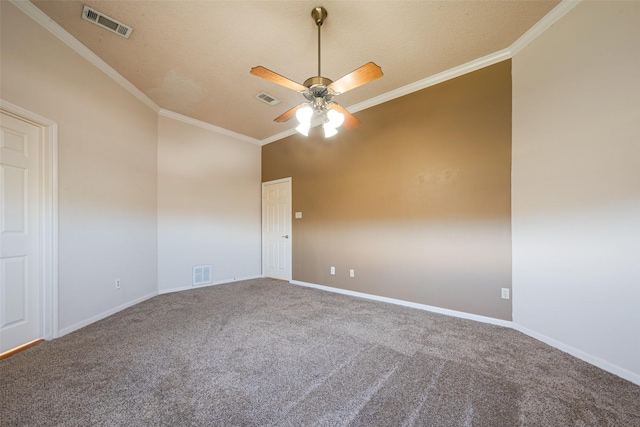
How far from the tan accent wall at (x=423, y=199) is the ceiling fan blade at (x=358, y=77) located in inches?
65.7

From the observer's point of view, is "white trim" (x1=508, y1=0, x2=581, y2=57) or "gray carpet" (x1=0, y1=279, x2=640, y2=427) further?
"white trim" (x1=508, y1=0, x2=581, y2=57)

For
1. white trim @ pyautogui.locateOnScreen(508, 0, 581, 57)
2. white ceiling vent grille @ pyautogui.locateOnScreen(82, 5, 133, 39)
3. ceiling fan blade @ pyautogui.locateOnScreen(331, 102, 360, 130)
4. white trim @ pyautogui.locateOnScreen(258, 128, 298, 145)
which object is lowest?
ceiling fan blade @ pyautogui.locateOnScreen(331, 102, 360, 130)

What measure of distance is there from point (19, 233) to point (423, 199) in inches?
163

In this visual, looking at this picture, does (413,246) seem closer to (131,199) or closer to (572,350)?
(572,350)

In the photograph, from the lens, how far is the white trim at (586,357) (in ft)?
5.69

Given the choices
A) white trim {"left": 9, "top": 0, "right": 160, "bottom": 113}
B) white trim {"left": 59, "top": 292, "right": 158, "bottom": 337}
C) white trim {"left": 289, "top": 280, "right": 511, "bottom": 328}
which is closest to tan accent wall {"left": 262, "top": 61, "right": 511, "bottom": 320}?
white trim {"left": 289, "top": 280, "right": 511, "bottom": 328}

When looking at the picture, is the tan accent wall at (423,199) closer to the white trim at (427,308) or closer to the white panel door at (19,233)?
the white trim at (427,308)

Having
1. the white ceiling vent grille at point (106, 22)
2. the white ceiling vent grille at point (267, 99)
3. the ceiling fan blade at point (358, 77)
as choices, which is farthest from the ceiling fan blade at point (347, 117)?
the white ceiling vent grille at point (106, 22)

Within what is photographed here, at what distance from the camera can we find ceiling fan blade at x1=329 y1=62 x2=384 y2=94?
71.9 inches

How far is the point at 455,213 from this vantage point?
3035 mm

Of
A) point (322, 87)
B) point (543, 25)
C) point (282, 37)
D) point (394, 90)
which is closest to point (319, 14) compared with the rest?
point (282, 37)

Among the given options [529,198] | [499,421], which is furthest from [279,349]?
[529,198]

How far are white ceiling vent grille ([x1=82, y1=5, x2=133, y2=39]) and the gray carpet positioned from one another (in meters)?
2.94

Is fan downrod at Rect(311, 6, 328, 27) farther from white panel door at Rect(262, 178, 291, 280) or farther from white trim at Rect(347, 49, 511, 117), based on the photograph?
white panel door at Rect(262, 178, 291, 280)
